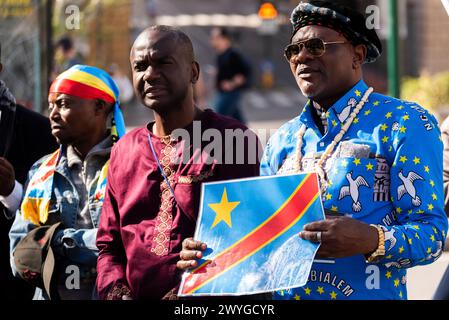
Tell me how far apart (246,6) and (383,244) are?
33312 millimetres

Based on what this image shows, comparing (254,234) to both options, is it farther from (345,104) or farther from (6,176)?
(6,176)

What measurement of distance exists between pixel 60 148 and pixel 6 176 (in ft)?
0.94

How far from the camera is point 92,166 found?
4395 mm

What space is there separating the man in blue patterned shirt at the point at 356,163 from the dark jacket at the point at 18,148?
1.78 metres

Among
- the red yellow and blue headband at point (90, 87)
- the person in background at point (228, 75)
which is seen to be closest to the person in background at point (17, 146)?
the red yellow and blue headband at point (90, 87)

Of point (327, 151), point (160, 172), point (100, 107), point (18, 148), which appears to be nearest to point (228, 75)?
point (18, 148)

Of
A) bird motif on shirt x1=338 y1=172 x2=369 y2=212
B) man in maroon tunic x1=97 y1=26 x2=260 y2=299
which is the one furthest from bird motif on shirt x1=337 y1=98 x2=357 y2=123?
man in maroon tunic x1=97 y1=26 x2=260 y2=299

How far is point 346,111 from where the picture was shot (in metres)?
3.42

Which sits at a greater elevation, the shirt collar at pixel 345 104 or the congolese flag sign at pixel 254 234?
the shirt collar at pixel 345 104

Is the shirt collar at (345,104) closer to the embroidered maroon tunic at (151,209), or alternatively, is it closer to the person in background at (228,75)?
the embroidered maroon tunic at (151,209)

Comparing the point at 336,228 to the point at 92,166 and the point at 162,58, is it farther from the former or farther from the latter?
the point at 92,166

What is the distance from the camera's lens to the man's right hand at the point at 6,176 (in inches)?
179

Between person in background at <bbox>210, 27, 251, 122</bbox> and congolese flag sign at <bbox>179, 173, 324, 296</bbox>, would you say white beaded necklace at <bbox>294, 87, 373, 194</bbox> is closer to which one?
congolese flag sign at <bbox>179, 173, 324, 296</bbox>
